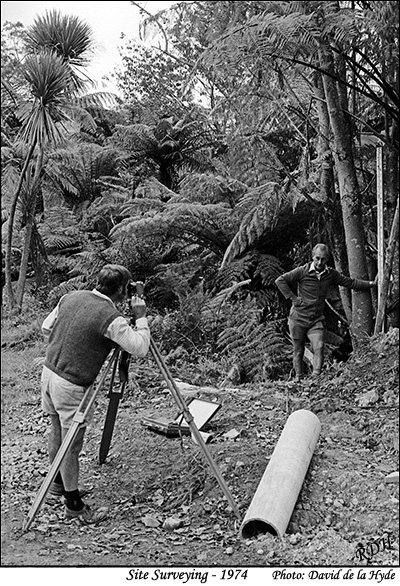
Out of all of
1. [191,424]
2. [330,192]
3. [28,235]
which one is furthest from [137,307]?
[330,192]

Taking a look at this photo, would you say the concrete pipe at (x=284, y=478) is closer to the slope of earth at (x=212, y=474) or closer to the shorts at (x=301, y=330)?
the slope of earth at (x=212, y=474)

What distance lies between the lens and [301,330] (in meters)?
3.95

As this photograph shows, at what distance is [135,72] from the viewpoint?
12.5 ft

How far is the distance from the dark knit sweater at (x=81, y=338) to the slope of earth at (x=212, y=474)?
1.55 feet

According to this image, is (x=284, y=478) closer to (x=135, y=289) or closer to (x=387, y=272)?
(x=135, y=289)

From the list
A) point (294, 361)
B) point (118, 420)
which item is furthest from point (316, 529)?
point (118, 420)

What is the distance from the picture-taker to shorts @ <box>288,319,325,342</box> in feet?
12.8

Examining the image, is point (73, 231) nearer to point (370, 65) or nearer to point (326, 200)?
point (326, 200)

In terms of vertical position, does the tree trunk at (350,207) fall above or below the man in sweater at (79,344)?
above

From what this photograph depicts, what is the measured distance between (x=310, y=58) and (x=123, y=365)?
1.94 m

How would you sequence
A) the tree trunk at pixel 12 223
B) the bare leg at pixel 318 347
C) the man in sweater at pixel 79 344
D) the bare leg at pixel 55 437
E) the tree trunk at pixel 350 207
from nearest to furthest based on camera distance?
the man in sweater at pixel 79 344 < the bare leg at pixel 55 437 < the tree trunk at pixel 12 223 < the bare leg at pixel 318 347 < the tree trunk at pixel 350 207

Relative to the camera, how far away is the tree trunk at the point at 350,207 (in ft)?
13.1

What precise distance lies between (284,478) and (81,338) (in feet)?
3.85

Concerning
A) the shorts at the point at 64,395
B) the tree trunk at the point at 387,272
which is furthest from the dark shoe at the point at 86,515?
the tree trunk at the point at 387,272
